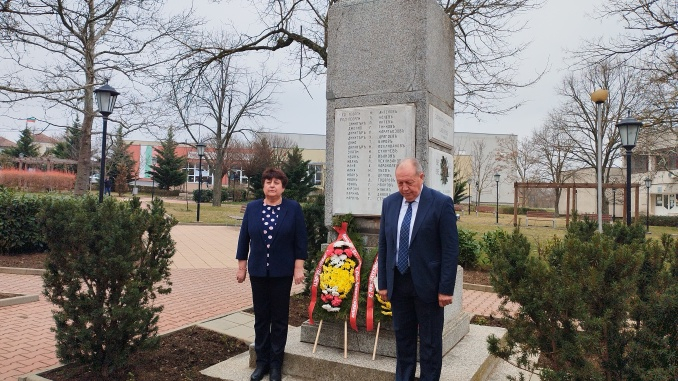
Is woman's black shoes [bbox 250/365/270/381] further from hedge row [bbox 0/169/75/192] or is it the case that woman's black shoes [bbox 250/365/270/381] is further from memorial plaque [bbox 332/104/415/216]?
hedge row [bbox 0/169/75/192]

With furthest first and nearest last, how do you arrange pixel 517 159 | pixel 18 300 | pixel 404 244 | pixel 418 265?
1. pixel 517 159
2. pixel 18 300
3. pixel 404 244
4. pixel 418 265

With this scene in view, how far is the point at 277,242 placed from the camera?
3.79m

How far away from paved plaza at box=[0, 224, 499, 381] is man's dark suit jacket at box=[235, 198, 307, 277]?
75.6 inches

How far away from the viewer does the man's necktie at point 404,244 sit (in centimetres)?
331

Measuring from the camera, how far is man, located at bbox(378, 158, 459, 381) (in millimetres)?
3189

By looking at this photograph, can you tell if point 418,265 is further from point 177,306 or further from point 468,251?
point 468,251

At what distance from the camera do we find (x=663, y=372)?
2270mm

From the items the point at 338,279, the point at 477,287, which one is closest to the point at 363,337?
the point at 338,279

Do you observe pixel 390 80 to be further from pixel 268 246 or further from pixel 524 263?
pixel 524 263

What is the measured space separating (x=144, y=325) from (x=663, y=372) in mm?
3800

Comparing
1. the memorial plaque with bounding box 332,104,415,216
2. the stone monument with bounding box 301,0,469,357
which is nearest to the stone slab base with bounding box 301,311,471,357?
the stone monument with bounding box 301,0,469,357

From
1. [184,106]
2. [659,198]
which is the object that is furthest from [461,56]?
[659,198]

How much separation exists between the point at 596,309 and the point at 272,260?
7.80 feet

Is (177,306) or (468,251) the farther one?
(468,251)
